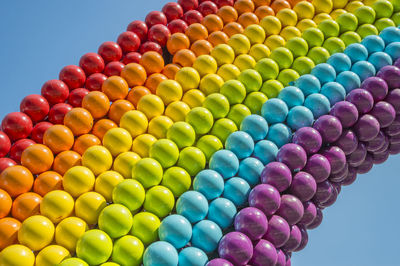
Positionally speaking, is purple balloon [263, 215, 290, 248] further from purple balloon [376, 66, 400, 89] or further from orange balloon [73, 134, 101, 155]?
purple balloon [376, 66, 400, 89]

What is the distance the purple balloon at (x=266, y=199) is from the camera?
3334 millimetres

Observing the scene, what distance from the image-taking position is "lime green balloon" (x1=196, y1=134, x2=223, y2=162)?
12.0ft

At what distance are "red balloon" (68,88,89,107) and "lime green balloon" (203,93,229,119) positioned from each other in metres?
1.06

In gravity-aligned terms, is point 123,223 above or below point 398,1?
below

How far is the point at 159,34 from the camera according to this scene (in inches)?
173

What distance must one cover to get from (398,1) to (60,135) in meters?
3.50

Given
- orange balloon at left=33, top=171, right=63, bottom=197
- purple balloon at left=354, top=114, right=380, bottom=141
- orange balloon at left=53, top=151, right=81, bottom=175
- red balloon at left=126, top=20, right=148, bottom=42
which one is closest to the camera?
orange balloon at left=33, top=171, right=63, bottom=197

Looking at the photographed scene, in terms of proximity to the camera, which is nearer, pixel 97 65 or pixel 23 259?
pixel 23 259

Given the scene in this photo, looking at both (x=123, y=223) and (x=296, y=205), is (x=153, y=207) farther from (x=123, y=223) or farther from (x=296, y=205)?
(x=296, y=205)

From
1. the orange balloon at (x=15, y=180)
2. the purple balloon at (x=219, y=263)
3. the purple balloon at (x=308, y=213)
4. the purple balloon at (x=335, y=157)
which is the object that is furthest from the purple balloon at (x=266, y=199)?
the orange balloon at (x=15, y=180)

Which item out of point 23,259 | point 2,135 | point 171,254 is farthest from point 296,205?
point 2,135

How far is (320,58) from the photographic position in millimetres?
4262

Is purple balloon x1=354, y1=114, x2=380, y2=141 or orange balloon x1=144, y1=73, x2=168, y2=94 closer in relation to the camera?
purple balloon x1=354, y1=114, x2=380, y2=141

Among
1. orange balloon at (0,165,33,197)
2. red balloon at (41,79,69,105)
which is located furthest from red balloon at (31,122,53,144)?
orange balloon at (0,165,33,197)
